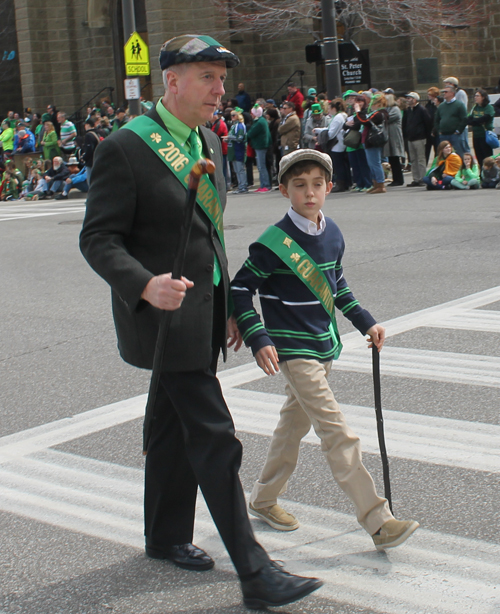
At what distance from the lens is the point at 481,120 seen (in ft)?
60.5

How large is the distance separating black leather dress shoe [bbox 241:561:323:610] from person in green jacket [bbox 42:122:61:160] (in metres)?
24.6

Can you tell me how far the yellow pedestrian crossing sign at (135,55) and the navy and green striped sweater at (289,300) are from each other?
1768cm

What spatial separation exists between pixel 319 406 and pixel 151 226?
0.93 meters

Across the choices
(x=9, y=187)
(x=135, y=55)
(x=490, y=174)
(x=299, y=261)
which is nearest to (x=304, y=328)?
(x=299, y=261)

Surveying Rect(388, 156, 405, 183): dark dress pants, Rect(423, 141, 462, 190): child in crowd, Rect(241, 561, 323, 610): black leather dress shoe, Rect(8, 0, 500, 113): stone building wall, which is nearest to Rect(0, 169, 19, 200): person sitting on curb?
Rect(8, 0, 500, 113): stone building wall

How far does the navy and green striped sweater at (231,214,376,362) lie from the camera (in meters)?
3.63

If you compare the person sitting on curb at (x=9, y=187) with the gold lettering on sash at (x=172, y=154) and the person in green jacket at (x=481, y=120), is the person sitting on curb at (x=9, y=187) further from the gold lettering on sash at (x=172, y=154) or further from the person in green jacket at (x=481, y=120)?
the gold lettering on sash at (x=172, y=154)

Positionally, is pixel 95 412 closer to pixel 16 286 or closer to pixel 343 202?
pixel 16 286

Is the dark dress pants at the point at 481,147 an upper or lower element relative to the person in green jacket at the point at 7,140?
lower

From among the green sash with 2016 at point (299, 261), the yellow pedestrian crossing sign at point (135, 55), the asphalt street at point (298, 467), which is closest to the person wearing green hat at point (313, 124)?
the yellow pedestrian crossing sign at point (135, 55)

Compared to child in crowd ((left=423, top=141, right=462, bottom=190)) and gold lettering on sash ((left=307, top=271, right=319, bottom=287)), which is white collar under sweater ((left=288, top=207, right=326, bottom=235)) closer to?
gold lettering on sash ((left=307, top=271, right=319, bottom=287))

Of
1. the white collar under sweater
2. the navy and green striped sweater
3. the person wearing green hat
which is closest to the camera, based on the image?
the navy and green striped sweater

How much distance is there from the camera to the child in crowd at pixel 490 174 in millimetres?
17234

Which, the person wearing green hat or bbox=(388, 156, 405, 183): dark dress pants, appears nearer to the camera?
bbox=(388, 156, 405, 183): dark dress pants
